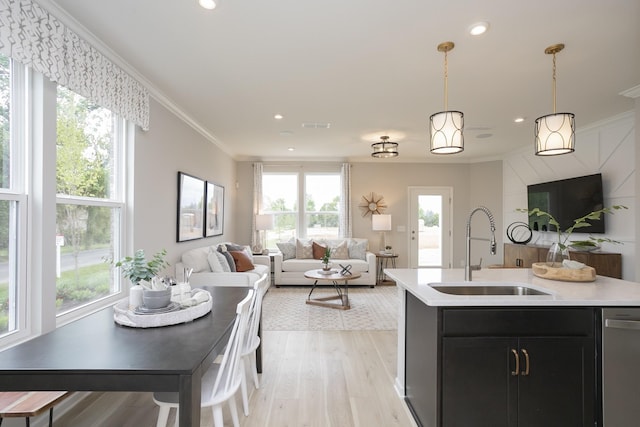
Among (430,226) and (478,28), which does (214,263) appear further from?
(430,226)

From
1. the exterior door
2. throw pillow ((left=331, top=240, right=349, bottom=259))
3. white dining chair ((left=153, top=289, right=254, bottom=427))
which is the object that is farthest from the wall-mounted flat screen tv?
white dining chair ((left=153, top=289, right=254, bottom=427))

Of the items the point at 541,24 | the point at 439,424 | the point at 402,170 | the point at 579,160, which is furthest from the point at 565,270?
the point at 402,170

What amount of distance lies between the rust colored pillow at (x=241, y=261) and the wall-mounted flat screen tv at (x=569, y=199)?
4.82m

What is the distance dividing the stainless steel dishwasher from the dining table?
2.09 metres

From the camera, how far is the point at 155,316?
1657mm

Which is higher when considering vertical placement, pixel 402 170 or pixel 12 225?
pixel 402 170

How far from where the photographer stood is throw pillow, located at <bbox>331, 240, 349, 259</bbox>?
6406 millimetres

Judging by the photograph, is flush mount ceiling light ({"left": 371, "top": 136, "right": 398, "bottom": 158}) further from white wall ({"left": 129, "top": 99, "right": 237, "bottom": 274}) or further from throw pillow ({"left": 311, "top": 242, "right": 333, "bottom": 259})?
white wall ({"left": 129, "top": 99, "right": 237, "bottom": 274})

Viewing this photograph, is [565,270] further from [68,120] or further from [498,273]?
[68,120]

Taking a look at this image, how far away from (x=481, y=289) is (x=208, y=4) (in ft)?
8.44

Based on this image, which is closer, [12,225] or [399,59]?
[12,225]

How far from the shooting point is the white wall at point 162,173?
3123 mm

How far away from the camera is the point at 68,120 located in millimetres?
2312

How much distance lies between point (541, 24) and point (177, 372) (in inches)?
117
